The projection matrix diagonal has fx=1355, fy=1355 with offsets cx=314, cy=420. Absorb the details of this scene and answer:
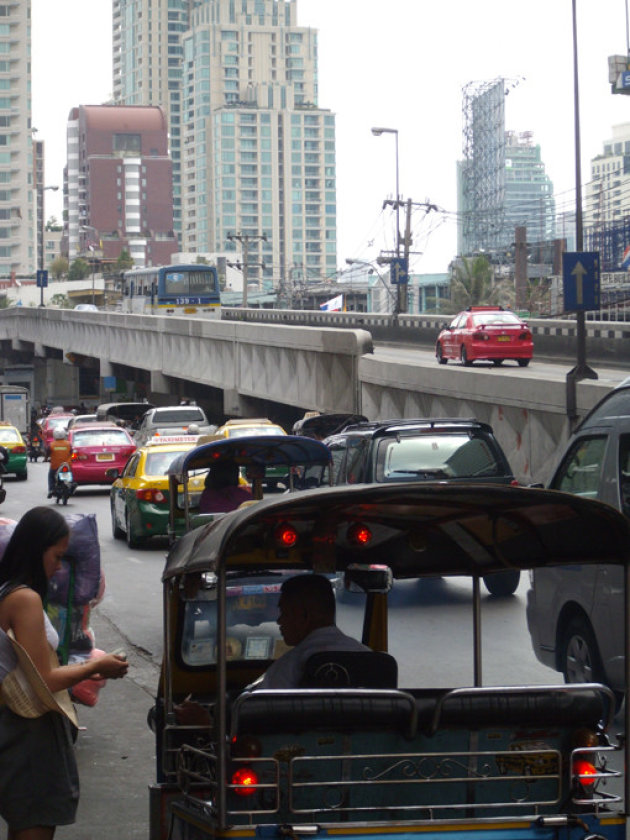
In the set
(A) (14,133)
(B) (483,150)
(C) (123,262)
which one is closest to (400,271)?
(B) (483,150)

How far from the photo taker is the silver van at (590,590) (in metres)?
7.72

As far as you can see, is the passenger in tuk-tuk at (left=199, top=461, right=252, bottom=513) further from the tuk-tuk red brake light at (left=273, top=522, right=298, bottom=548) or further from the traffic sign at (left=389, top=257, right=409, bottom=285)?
the traffic sign at (left=389, top=257, right=409, bottom=285)

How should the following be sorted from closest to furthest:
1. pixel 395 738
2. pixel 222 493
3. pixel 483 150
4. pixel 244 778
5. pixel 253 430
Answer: pixel 244 778, pixel 395 738, pixel 222 493, pixel 253 430, pixel 483 150

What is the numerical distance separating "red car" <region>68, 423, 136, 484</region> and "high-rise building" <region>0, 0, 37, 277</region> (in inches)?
5405

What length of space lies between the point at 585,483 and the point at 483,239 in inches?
6043

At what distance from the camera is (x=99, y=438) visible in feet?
105

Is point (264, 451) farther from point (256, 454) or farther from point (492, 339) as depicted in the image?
point (492, 339)

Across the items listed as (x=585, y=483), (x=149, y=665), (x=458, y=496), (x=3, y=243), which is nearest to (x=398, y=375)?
(x=149, y=665)

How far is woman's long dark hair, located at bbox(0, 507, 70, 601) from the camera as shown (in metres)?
4.77

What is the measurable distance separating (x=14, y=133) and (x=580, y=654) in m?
167

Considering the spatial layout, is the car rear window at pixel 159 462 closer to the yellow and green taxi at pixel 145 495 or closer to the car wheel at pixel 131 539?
the yellow and green taxi at pixel 145 495

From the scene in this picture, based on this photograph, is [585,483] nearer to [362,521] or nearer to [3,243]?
[362,521]

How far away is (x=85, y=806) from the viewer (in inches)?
273

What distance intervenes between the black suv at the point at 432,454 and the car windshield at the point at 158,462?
582 cm
